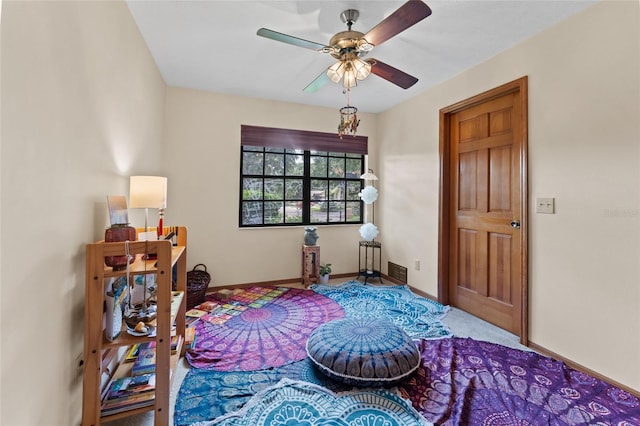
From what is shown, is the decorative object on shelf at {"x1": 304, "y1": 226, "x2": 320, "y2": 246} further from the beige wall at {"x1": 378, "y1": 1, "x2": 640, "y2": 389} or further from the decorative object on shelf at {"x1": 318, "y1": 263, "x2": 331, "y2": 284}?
the beige wall at {"x1": 378, "y1": 1, "x2": 640, "y2": 389}

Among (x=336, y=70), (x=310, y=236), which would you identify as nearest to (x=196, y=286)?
(x=310, y=236)

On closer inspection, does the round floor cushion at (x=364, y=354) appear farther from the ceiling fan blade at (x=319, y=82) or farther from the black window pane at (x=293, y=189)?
the black window pane at (x=293, y=189)

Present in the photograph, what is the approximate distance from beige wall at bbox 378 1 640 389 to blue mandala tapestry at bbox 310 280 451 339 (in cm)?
81

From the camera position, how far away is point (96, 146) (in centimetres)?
154

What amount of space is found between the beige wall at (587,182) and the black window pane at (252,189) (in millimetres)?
2829

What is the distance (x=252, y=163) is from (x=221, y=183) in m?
0.50

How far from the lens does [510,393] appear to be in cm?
174

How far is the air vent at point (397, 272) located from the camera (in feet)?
12.6

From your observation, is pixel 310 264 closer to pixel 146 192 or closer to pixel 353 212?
pixel 353 212

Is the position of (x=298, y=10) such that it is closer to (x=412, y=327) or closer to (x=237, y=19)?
(x=237, y=19)

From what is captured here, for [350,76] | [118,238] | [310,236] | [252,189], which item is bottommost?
[310,236]

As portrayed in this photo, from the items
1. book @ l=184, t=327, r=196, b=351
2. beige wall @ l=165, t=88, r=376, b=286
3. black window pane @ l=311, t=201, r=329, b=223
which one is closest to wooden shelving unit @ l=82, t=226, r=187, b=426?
book @ l=184, t=327, r=196, b=351

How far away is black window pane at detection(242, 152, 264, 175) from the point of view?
150 inches

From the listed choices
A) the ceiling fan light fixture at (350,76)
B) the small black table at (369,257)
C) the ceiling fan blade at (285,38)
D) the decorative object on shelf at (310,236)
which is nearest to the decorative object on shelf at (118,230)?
the ceiling fan blade at (285,38)
